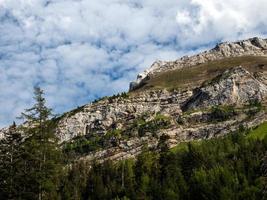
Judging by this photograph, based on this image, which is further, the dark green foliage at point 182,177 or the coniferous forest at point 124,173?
the dark green foliage at point 182,177

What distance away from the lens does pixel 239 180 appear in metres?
122

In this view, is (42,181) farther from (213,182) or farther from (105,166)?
(105,166)

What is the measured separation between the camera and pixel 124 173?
163 metres

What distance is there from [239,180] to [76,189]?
50.4 meters

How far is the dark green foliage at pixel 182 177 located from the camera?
381 ft

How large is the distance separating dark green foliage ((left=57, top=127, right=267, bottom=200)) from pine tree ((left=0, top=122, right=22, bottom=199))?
3792 cm

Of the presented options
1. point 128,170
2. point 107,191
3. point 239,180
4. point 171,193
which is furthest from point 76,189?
point 239,180

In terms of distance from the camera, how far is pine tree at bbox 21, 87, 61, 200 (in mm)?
80812

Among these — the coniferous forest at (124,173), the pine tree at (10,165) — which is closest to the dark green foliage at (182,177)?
the coniferous forest at (124,173)

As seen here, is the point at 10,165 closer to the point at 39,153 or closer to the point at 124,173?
the point at 39,153

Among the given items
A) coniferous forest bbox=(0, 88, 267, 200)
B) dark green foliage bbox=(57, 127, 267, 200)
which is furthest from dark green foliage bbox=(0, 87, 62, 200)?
dark green foliage bbox=(57, 127, 267, 200)

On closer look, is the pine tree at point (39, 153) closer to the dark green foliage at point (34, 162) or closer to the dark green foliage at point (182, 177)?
the dark green foliage at point (34, 162)

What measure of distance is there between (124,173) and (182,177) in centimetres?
3538

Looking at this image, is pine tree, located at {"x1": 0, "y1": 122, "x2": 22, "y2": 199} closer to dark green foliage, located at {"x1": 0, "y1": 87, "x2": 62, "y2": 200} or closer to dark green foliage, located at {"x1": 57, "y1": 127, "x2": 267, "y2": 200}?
dark green foliage, located at {"x1": 0, "y1": 87, "x2": 62, "y2": 200}
